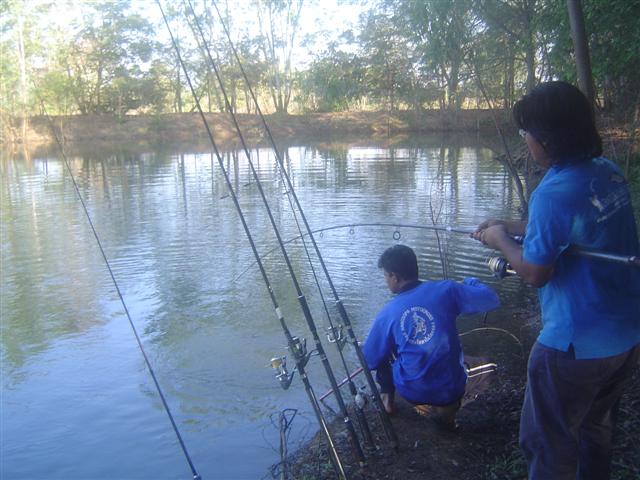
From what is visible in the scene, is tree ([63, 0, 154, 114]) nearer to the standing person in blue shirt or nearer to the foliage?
the foliage

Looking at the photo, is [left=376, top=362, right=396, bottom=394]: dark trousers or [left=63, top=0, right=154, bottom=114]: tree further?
[left=63, top=0, right=154, bottom=114]: tree

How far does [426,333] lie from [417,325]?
0.06 m

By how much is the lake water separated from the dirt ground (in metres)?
0.56

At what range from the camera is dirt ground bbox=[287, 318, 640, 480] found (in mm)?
2818

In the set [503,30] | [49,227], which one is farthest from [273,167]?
[503,30]

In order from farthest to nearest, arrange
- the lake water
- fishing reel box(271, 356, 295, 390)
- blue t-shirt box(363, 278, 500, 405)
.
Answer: the lake water
blue t-shirt box(363, 278, 500, 405)
fishing reel box(271, 356, 295, 390)

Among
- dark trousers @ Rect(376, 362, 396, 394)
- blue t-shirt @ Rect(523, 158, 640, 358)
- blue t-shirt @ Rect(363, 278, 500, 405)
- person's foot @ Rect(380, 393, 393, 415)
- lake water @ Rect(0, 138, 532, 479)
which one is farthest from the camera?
lake water @ Rect(0, 138, 532, 479)

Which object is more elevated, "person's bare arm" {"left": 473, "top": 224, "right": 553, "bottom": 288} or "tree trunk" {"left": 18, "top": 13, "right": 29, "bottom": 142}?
"tree trunk" {"left": 18, "top": 13, "right": 29, "bottom": 142}

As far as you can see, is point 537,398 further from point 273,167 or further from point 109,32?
point 109,32

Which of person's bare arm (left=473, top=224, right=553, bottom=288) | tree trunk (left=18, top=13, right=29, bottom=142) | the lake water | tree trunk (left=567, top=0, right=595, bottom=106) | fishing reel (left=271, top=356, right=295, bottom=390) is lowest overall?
the lake water

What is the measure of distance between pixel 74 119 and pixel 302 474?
42.2 m

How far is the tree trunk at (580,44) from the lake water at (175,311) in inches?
62.4

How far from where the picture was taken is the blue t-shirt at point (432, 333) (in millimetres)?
3006

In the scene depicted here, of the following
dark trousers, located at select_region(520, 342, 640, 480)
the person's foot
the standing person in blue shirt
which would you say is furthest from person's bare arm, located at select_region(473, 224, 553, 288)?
the person's foot
